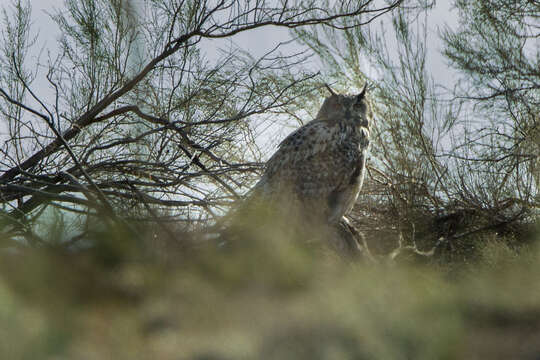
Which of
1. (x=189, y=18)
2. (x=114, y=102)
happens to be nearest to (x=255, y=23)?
(x=189, y=18)

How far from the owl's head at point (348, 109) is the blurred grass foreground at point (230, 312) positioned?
2.38 m

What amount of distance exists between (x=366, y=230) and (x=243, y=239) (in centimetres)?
223

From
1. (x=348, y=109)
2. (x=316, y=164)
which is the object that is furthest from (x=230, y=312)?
(x=348, y=109)

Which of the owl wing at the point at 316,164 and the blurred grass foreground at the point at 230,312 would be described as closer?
the blurred grass foreground at the point at 230,312

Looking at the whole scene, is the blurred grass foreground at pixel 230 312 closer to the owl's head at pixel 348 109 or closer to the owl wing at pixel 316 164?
the owl wing at pixel 316 164

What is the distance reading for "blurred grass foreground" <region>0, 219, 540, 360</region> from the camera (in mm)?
420

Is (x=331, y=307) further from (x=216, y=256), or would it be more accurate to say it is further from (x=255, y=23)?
(x=255, y=23)

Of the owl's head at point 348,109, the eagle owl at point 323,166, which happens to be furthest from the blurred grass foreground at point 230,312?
the owl's head at point 348,109

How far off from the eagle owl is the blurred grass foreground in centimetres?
196

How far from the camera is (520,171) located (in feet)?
10.1

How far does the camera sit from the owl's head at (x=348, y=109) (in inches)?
115

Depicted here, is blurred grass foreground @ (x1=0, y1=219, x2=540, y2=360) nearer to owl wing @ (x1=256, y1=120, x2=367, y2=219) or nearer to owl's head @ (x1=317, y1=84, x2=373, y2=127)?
owl wing @ (x1=256, y1=120, x2=367, y2=219)

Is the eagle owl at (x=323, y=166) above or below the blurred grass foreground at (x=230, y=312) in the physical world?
above

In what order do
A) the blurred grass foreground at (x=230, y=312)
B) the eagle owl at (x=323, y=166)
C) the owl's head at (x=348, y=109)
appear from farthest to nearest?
the owl's head at (x=348, y=109), the eagle owl at (x=323, y=166), the blurred grass foreground at (x=230, y=312)
